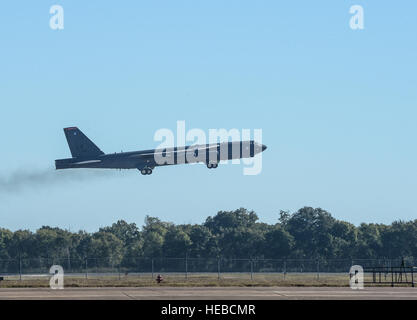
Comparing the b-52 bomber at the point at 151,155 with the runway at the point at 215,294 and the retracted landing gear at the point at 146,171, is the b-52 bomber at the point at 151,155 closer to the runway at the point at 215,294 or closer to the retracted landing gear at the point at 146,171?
the retracted landing gear at the point at 146,171

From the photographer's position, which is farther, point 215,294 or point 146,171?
point 146,171

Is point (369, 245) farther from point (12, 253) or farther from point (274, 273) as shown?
point (12, 253)

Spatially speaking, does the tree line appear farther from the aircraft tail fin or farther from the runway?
the runway

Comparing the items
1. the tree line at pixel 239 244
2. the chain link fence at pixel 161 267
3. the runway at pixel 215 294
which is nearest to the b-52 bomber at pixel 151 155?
the chain link fence at pixel 161 267

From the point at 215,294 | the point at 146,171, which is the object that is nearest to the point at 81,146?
the point at 146,171

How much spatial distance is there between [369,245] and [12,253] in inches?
2595

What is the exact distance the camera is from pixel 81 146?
99000mm

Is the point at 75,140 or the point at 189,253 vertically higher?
the point at 75,140

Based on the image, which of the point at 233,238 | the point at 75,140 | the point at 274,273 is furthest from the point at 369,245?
the point at 75,140

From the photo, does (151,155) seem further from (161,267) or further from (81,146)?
(161,267)

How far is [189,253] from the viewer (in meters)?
150

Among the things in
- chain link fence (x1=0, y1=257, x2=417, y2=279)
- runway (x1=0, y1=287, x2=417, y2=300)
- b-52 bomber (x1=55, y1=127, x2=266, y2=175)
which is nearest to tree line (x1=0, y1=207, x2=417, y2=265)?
chain link fence (x1=0, y1=257, x2=417, y2=279)
